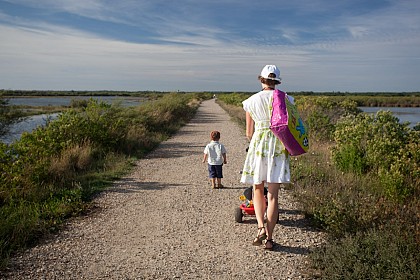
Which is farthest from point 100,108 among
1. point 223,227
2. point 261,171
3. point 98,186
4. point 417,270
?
point 417,270

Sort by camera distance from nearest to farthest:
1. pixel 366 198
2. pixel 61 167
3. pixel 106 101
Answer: pixel 366 198 < pixel 61 167 < pixel 106 101

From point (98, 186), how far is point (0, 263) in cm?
385

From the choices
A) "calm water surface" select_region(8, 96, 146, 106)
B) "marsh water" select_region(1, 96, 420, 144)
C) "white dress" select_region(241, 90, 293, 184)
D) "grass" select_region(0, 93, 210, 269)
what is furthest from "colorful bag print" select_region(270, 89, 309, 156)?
"calm water surface" select_region(8, 96, 146, 106)

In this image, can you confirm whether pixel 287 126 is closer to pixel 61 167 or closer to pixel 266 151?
pixel 266 151

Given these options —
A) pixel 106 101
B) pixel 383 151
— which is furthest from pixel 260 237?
pixel 106 101

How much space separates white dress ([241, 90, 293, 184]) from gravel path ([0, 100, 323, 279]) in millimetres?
960

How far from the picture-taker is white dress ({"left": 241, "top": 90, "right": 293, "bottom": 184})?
183 inches

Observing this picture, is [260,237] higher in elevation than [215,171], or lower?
lower

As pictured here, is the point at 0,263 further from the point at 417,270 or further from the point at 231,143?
the point at 231,143

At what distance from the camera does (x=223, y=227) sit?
575 centimetres

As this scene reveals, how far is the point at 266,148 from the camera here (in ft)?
15.4

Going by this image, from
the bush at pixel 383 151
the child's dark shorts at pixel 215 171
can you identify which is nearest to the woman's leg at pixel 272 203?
the bush at pixel 383 151

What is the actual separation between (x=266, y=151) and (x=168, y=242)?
1767 millimetres

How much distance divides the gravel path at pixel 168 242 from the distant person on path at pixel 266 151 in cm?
47
